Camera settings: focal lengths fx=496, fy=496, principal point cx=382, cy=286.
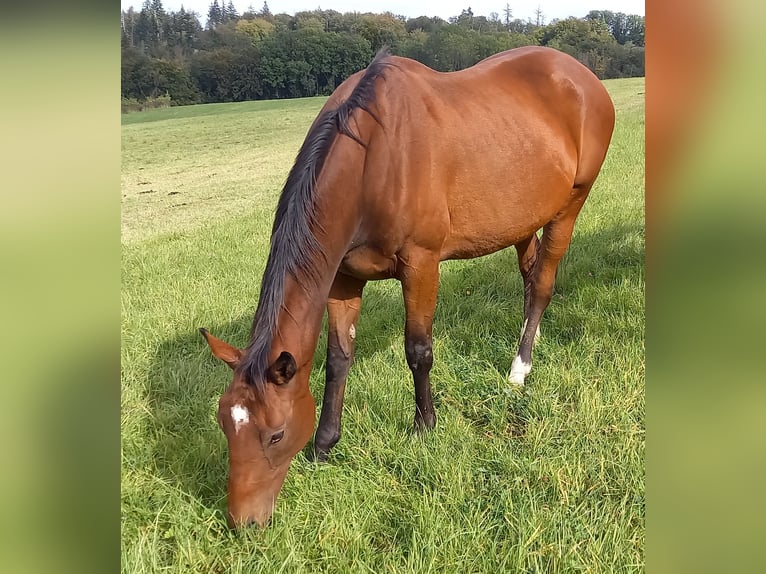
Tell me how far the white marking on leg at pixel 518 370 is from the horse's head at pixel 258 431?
1.68 metres

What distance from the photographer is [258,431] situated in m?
1.87

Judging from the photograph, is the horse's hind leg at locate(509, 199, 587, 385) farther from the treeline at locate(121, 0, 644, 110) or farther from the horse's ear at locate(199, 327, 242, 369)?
the horse's ear at locate(199, 327, 242, 369)

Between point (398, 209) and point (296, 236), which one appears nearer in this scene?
point (296, 236)

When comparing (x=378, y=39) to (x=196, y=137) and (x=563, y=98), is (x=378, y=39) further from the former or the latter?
(x=196, y=137)

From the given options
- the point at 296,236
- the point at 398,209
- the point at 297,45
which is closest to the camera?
the point at 296,236

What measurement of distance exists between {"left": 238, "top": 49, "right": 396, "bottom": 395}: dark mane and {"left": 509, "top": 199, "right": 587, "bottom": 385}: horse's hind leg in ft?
6.06

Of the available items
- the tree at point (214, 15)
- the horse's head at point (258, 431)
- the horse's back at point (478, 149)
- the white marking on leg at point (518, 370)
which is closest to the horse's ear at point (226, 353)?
the horse's head at point (258, 431)

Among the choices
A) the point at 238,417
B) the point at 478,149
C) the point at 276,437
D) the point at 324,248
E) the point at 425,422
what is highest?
the point at 478,149
